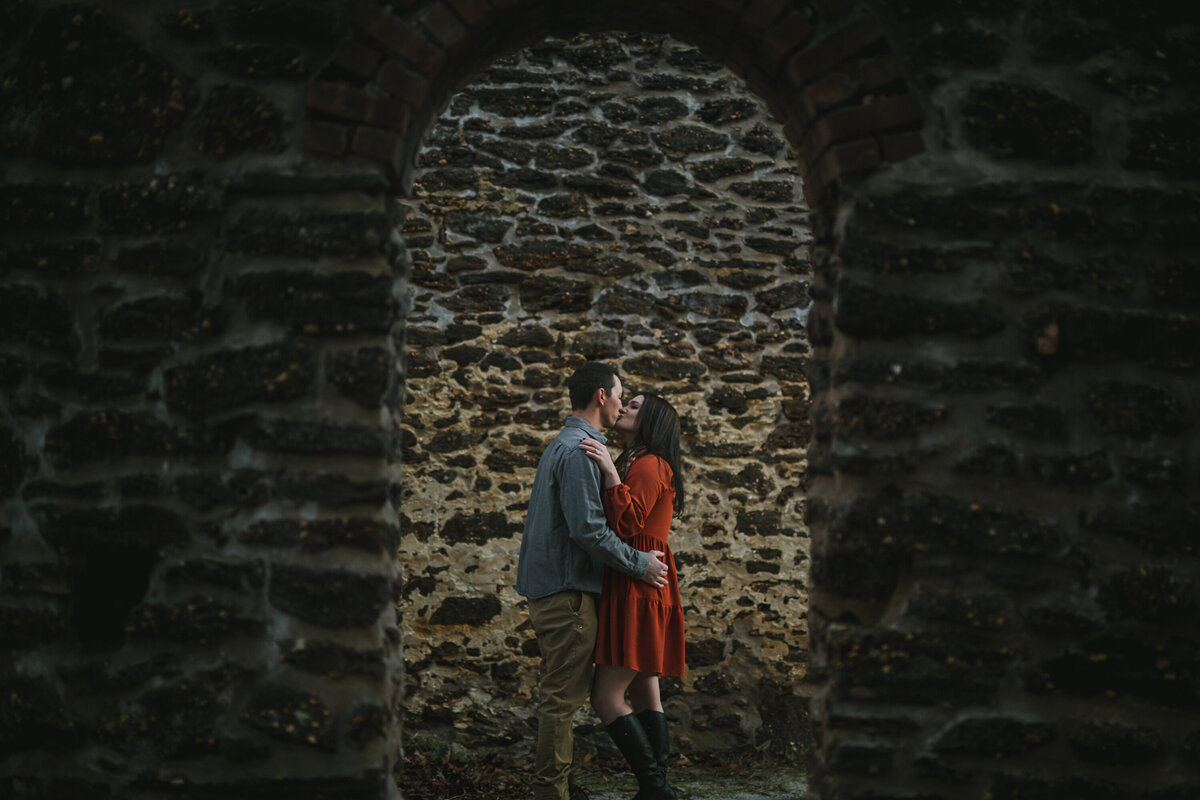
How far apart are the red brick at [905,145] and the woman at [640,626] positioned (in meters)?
1.70

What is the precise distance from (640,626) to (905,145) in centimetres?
213

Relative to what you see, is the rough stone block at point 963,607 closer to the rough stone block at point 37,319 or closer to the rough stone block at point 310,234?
the rough stone block at point 310,234

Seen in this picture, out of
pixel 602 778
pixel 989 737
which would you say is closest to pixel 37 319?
pixel 989 737

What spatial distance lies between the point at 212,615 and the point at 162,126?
1.22 meters

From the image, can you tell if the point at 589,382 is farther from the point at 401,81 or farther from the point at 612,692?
the point at 401,81

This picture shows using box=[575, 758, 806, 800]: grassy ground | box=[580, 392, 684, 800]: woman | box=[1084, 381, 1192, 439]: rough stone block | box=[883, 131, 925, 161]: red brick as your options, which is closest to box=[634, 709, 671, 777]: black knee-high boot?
box=[580, 392, 684, 800]: woman

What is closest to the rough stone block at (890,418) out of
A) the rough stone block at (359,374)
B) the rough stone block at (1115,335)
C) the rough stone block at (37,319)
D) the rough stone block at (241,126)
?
the rough stone block at (1115,335)

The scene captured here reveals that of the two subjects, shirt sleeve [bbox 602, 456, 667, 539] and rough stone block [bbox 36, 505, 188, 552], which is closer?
rough stone block [bbox 36, 505, 188, 552]

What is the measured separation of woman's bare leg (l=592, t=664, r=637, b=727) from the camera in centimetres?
339

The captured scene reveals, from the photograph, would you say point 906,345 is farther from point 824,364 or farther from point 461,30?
point 461,30

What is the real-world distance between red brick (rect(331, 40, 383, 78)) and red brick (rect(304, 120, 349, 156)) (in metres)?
0.15

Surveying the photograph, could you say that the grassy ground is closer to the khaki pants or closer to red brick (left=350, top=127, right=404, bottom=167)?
the khaki pants

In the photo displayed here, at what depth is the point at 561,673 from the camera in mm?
3334

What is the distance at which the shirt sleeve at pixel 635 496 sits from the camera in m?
3.37
